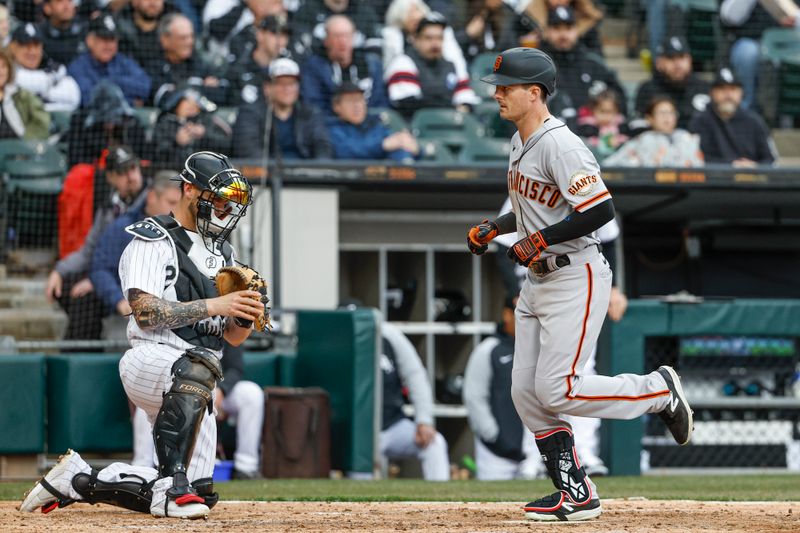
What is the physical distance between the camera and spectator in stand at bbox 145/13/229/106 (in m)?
10.6

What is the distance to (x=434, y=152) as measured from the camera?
10.7 meters

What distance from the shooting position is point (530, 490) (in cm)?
684

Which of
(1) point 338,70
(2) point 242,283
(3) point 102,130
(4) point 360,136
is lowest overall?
(2) point 242,283

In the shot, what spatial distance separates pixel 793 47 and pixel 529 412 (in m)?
9.12

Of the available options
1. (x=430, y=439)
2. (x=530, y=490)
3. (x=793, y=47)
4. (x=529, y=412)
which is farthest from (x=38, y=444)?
(x=793, y=47)

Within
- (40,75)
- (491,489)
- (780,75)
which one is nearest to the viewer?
(491,489)

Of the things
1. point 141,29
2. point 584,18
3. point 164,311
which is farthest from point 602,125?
point 164,311

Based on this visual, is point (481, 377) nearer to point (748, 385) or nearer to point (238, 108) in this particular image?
point (748, 385)

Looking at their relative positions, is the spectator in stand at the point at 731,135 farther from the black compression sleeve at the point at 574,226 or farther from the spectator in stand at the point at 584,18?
the black compression sleeve at the point at 574,226

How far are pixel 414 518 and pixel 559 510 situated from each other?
506mm

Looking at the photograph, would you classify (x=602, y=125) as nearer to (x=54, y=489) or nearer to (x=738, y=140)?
(x=738, y=140)

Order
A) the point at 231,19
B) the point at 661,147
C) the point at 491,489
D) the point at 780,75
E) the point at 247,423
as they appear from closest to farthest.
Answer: the point at 491,489 < the point at 247,423 < the point at 661,147 < the point at 231,19 < the point at 780,75

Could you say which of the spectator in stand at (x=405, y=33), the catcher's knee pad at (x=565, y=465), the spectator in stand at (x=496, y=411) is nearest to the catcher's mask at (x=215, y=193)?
the catcher's knee pad at (x=565, y=465)

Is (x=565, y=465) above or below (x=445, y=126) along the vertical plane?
below
